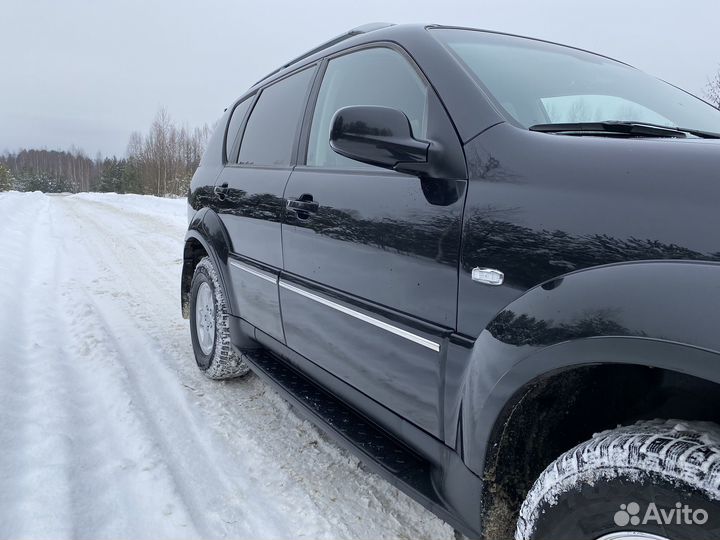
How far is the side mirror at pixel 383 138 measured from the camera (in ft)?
5.14

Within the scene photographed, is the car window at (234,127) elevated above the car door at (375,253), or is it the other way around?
the car window at (234,127)

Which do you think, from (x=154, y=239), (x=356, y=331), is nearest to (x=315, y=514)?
(x=356, y=331)

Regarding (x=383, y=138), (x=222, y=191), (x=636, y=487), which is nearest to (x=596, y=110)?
(x=383, y=138)

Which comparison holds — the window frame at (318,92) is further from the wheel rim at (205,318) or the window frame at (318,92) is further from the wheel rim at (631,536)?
the wheel rim at (205,318)

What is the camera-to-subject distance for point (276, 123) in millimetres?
2934

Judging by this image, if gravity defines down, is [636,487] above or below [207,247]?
below

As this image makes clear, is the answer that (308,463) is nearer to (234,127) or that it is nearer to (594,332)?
(594,332)

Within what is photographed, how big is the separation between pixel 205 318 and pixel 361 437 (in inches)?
81.8

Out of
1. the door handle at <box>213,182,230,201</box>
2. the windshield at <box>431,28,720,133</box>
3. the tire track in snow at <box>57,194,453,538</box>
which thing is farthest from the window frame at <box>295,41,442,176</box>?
the tire track in snow at <box>57,194,453,538</box>

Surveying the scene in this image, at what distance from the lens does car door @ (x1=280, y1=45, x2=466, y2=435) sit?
1.58 metres

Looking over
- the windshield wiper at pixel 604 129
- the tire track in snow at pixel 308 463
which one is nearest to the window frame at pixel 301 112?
the windshield wiper at pixel 604 129

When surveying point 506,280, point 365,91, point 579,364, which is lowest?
point 579,364

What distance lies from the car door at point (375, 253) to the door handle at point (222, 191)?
0.96 metres

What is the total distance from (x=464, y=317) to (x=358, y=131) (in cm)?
68
